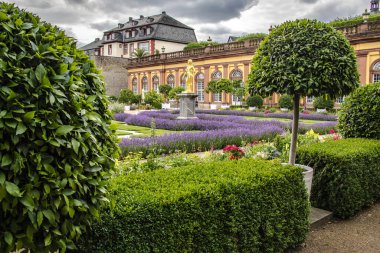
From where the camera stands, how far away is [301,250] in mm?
3791

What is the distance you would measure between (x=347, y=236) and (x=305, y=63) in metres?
2.07

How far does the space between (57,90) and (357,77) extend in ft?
13.0

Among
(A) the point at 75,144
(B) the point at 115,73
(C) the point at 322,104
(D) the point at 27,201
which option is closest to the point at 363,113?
(A) the point at 75,144

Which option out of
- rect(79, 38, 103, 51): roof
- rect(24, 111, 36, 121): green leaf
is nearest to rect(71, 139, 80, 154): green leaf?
rect(24, 111, 36, 121): green leaf

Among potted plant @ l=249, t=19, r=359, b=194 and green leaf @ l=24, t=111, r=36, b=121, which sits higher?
potted plant @ l=249, t=19, r=359, b=194

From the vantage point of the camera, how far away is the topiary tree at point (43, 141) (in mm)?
1764

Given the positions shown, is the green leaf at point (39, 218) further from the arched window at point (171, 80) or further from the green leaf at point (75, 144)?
the arched window at point (171, 80)

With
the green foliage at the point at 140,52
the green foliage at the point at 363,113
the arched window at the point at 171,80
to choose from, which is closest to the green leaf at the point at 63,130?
the green foliage at the point at 363,113

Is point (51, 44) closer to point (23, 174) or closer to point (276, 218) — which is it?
point (23, 174)

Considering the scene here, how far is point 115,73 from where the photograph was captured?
4828cm

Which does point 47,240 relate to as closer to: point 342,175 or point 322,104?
point 342,175

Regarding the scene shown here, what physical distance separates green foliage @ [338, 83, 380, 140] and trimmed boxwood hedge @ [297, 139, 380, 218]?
3.81 feet

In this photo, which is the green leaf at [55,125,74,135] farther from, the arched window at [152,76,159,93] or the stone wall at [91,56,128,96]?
the stone wall at [91,56,128,96]

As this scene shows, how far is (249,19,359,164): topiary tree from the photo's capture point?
4.29 m
